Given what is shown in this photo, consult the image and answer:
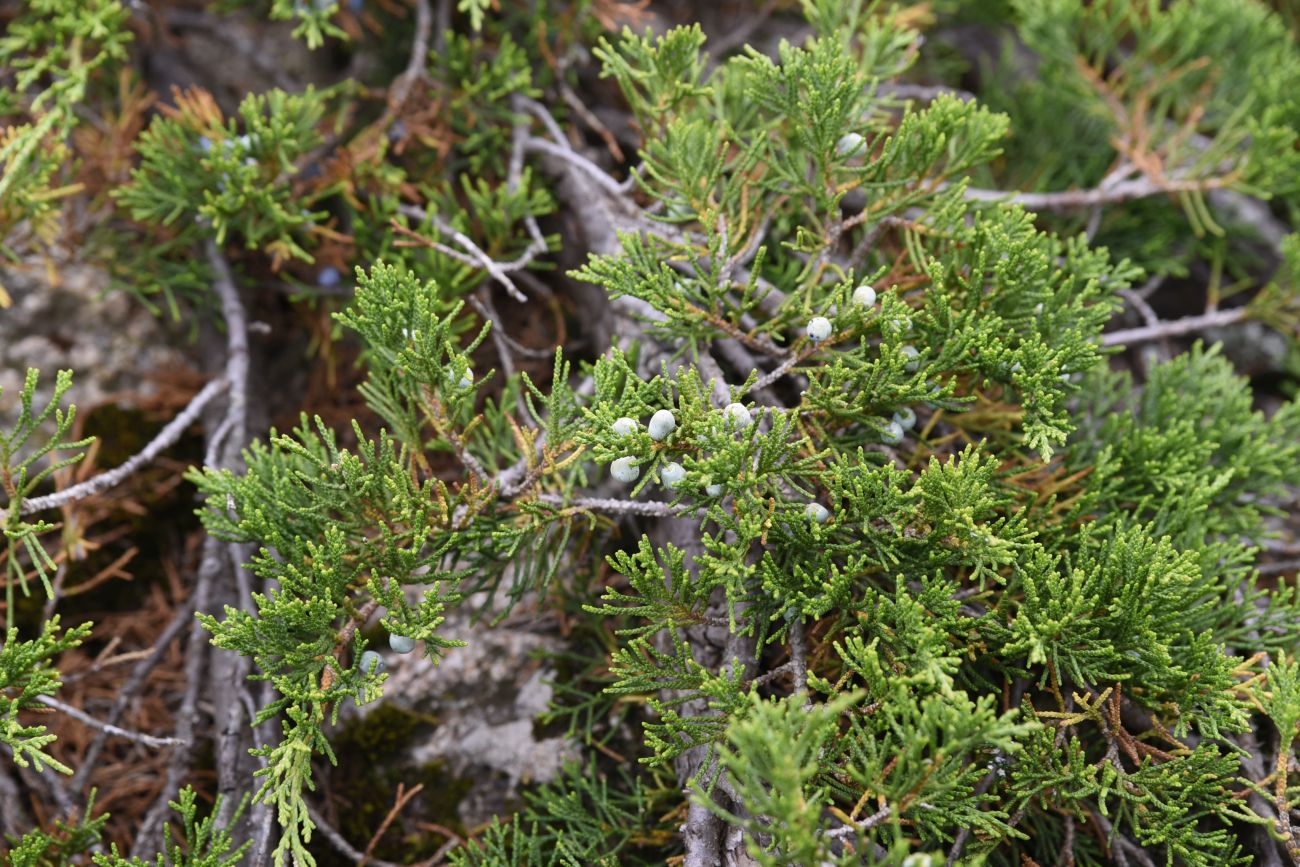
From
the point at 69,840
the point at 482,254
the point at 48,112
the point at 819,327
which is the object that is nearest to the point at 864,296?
the point at 819,327

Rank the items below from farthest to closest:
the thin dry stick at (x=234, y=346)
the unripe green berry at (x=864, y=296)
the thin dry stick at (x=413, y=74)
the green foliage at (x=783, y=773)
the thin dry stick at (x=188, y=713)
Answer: the thin dry stick at (x=413, y=74) → the thin dry stick at (x=234, y=346) → the thin dry stick at (x=188, y=713) → the unripe green berry at (x=864, y=296) → the green foliage at (x=783, y=773)

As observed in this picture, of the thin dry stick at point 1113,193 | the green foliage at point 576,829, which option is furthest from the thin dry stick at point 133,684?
the thin dry stick at point 1113,193

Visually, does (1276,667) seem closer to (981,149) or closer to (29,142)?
(981,149)

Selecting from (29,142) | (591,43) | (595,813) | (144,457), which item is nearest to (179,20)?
(29,142)

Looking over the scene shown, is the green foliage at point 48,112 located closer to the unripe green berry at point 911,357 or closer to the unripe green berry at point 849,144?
the unripe green berry at point 849,144

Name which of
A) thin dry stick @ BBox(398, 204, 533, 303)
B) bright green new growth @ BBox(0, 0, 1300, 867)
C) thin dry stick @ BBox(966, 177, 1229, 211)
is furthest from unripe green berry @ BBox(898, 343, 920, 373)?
thin dry stick @ BBox(966, 177, 1229, 211)

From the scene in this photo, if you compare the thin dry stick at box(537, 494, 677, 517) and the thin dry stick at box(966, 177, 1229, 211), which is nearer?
the thin dry stick at box(537, 494, 677, 517)

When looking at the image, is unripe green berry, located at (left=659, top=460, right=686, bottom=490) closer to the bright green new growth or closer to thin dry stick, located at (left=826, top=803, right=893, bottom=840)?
the bright green new growth

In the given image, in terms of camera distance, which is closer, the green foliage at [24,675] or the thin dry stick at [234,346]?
the green foliage at [24,675]

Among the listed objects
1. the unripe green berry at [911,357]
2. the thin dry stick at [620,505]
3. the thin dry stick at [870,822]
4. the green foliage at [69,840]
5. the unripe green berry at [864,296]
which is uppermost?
the unripe green berry at [864,296]
